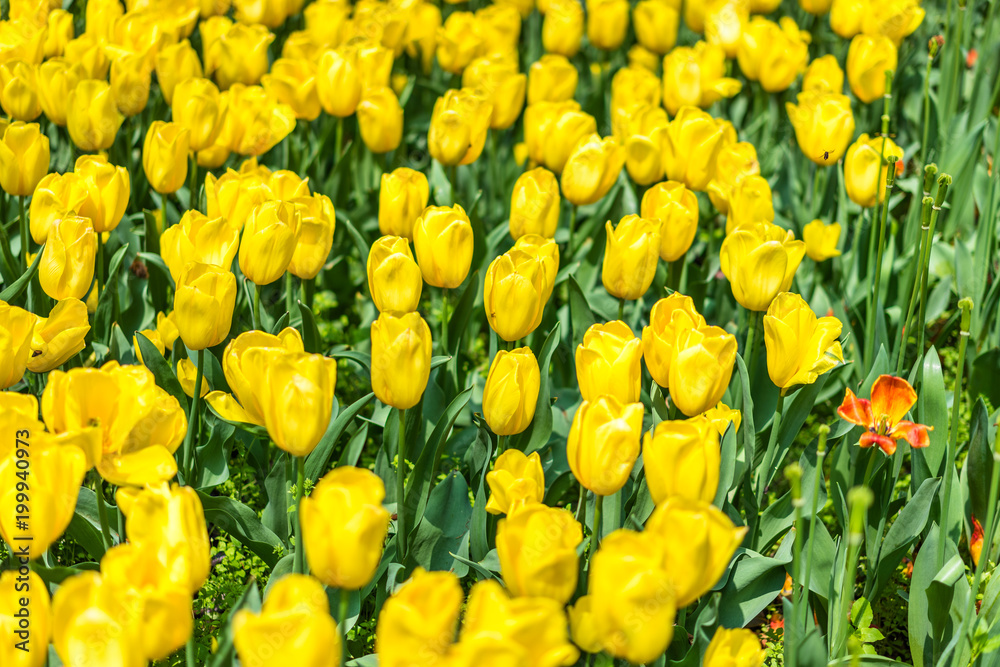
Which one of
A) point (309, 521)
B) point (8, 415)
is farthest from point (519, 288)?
point (8, 415)

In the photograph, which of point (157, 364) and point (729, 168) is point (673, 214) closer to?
point (729, 168)

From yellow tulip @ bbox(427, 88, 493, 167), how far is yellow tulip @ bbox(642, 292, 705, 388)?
1031 millimetres

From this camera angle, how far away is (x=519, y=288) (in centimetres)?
177

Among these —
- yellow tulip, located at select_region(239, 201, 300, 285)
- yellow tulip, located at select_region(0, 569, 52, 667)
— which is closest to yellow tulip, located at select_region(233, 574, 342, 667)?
yellow tulip, located at select_region(0, 569, 52, 667)

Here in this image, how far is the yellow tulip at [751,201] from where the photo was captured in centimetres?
228

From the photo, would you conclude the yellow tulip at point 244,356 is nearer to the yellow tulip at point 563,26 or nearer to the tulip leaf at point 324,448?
the tulip leaf at point 324,448

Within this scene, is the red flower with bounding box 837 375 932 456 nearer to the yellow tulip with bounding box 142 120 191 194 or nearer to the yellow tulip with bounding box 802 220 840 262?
the yellow tulip with bounding box 802 220 840 262

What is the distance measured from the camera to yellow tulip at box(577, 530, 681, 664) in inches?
44.4

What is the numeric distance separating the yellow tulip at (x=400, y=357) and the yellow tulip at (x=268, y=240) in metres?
0.40

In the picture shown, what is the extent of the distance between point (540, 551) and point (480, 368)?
5.00ft

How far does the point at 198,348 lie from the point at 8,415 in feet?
1.33

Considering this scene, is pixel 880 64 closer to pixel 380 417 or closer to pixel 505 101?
pixel 505 101

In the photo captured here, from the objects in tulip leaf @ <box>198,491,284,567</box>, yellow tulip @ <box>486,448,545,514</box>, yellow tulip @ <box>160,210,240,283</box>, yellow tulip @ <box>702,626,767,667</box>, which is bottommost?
tulip leaf @ <box>198,491,284,567</box>

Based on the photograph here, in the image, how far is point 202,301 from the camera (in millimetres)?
1667
